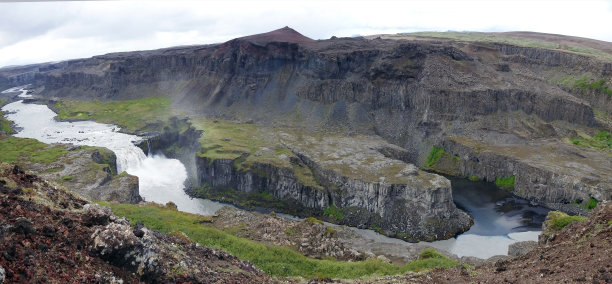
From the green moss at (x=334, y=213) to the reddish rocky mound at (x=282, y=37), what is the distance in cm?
8296

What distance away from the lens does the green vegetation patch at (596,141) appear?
8886 cm

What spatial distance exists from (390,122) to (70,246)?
317 ft

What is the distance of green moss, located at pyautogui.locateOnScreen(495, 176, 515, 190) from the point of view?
76438 millimetres

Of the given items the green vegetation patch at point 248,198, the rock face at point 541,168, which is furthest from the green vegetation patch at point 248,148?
the rock face at point 541,168

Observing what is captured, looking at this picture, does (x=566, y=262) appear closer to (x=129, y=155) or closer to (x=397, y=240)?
(x=397, y=240)

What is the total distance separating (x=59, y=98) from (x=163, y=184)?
443 ft

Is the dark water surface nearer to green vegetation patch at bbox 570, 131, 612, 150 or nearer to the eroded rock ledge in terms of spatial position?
the eroded rock ledge

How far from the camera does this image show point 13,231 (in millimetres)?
12516

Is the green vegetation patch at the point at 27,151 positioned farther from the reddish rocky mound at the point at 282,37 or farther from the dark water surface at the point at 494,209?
the dark water surface at the point at 494,209

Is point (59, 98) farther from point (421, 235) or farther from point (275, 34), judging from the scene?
point (421, 235)

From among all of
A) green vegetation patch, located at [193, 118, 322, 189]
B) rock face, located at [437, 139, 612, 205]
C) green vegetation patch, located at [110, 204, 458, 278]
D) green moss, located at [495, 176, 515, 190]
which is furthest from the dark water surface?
green vegetation patch, located at [110, 204, 458, 278]

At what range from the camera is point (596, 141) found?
92.9m

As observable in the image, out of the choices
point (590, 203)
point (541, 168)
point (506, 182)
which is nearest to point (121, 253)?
point (590, 203)

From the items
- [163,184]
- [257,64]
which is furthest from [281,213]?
[257,64]
